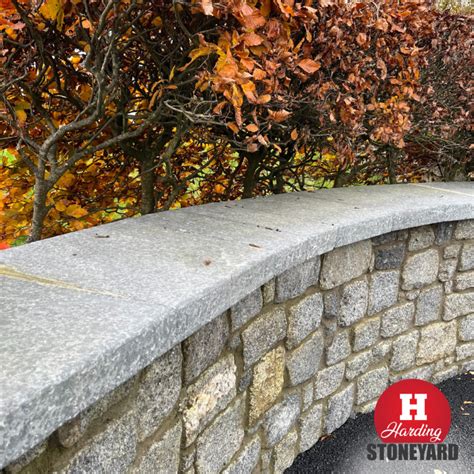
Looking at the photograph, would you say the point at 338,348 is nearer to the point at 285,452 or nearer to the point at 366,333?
the point at 366,333

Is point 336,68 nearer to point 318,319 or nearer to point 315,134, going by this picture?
point 315,134

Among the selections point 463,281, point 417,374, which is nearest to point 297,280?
point 417,374

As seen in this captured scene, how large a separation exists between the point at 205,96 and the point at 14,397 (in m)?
1.86

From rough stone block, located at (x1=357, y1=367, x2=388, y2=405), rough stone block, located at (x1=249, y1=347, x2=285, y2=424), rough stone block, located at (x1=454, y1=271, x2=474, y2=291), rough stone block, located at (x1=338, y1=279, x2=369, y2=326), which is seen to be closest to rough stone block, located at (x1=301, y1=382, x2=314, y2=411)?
rough stone block, located at (x1=249, y1=347, x2=285, y2=424)

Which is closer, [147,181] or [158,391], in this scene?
[158,391]

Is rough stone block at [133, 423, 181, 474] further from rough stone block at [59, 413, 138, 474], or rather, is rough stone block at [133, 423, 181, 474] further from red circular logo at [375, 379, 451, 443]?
red circular logo at [375, 379, 451, 443]

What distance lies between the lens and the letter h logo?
3.19 m

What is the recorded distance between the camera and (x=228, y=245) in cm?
207

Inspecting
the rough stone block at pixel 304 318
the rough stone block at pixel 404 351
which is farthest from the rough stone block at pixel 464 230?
the rough stone block at pixel 304 318

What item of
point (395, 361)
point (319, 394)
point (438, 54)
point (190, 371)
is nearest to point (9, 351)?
point (190, 371)

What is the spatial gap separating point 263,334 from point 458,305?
198 cm

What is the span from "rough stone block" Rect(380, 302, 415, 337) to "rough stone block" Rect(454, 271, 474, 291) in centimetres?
44

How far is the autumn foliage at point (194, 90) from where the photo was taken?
2.12 meters

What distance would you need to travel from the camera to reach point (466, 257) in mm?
3637
